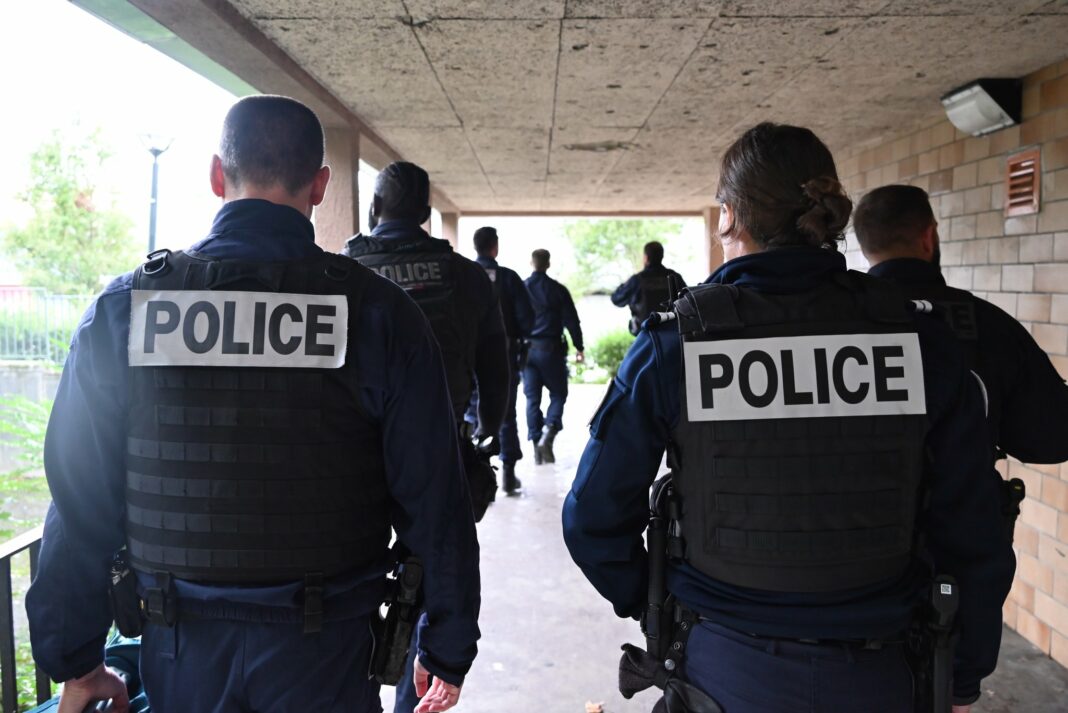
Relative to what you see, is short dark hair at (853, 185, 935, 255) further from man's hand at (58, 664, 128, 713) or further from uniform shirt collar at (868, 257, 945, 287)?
man's hand at (58, 664, 128, 713)

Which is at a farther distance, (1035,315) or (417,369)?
(1035,315)

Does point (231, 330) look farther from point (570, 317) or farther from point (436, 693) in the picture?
point (570, 317)

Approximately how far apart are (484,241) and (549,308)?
4.46 feet

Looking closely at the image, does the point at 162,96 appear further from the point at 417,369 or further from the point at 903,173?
the point at 417,369

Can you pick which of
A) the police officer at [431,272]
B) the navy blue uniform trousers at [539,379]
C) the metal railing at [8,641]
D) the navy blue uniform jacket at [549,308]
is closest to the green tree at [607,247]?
the navy blue uniform jacket at [549,308]

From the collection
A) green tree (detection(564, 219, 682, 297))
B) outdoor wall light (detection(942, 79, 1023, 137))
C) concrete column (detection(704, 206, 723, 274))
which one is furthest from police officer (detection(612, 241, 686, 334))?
green tree (detection(564, 219, 682, 297))

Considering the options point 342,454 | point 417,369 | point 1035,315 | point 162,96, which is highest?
point 162,96

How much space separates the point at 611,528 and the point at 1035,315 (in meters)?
3.02

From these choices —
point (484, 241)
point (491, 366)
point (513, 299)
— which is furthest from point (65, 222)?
point (491, 366)

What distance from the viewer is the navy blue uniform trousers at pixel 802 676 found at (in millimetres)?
1333

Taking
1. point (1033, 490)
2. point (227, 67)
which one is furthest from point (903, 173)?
point (227, 67)

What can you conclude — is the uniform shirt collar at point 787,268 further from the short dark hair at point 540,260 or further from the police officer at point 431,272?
the short dark hair at point 540,260

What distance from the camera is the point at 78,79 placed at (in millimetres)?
17453

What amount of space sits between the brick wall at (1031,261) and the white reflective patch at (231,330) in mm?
3304
